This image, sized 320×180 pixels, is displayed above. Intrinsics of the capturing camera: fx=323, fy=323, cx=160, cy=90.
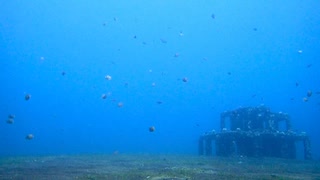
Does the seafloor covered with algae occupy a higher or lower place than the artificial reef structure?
lower

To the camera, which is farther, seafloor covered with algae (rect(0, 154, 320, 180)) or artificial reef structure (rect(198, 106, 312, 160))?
artificial reef structure (rect(198, 106, 312, 160))

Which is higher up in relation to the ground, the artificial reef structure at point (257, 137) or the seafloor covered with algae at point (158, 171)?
the artificial reef structure at point (257, 137)

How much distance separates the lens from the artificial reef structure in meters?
29.0

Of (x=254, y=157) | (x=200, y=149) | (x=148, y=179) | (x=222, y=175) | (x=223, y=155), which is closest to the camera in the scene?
(x=148, y=179)

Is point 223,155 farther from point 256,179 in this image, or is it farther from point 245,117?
point 256,179

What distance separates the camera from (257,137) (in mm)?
28719

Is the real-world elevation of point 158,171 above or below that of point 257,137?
below

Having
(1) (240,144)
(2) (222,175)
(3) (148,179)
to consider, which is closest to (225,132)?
(1) (240,144)

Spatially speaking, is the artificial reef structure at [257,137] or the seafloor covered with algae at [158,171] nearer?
the seafloor covered with algae at [158,171]

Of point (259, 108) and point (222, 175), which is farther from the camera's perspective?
point (259, 108)

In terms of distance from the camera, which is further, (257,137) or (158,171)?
(257,137)

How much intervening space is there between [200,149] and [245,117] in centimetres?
830

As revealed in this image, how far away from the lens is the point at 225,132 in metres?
29.9

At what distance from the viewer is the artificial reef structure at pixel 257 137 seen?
29.0m
